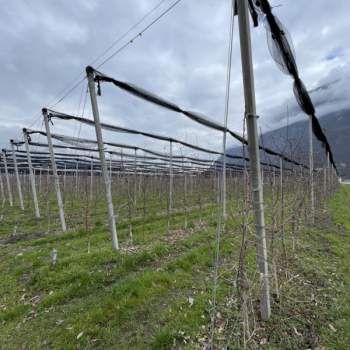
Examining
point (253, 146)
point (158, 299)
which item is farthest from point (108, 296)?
point (253, 146)

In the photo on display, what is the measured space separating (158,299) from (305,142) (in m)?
6.89

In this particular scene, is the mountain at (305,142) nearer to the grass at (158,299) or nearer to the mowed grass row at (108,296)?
the grass at (158,299)

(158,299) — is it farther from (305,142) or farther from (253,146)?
(305,142)

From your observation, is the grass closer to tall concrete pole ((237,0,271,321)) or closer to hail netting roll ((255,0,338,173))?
tall concrete pole ((237,0,271,321))

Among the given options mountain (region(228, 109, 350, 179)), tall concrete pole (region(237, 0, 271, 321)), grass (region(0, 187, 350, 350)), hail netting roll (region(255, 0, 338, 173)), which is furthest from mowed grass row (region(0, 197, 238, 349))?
hail netting roll (region(255, 0, 338, 173))

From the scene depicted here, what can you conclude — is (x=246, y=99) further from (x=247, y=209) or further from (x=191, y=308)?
(x=191, y=308)

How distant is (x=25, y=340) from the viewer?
7.80 feet

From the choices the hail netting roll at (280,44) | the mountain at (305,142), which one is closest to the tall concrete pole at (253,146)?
the mountain at (305,142)

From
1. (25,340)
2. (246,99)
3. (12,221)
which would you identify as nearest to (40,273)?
(25,340)

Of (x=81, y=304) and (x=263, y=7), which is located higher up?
(x=263, y=7)

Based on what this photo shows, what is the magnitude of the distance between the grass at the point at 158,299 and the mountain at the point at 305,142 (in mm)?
1702

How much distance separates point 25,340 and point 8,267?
8.40ft

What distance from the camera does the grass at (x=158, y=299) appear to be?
223cm

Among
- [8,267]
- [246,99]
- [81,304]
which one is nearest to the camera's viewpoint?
[246,99]
